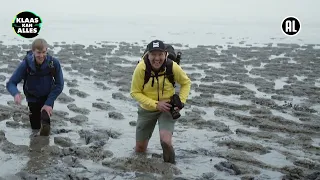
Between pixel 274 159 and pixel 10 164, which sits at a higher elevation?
pixel 10 164

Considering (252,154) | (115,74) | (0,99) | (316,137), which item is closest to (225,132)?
(252,154)

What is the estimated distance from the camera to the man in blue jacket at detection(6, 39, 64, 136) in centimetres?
824

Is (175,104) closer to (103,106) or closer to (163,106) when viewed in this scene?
(163,106)

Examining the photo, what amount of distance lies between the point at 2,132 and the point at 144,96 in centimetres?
411

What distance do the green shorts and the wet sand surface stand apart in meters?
0.52

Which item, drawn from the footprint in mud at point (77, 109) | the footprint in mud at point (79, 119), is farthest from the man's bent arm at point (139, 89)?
the footprint in mud at point (77, 109)

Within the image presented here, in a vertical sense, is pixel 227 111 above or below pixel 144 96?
below

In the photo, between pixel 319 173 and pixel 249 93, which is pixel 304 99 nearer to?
pixel 249 93

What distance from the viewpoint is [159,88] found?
24.8ft

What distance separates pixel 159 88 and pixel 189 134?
9.81 feet

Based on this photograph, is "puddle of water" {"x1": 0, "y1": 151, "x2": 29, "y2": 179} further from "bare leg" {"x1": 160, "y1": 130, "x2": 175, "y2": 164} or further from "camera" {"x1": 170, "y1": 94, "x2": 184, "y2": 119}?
"camera" {"x1": 170, "y1": 94, "x2": 184, "y2": 119}

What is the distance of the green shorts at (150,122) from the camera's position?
766 cm

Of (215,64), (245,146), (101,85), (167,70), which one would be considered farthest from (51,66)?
(215,64)

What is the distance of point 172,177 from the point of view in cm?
723
